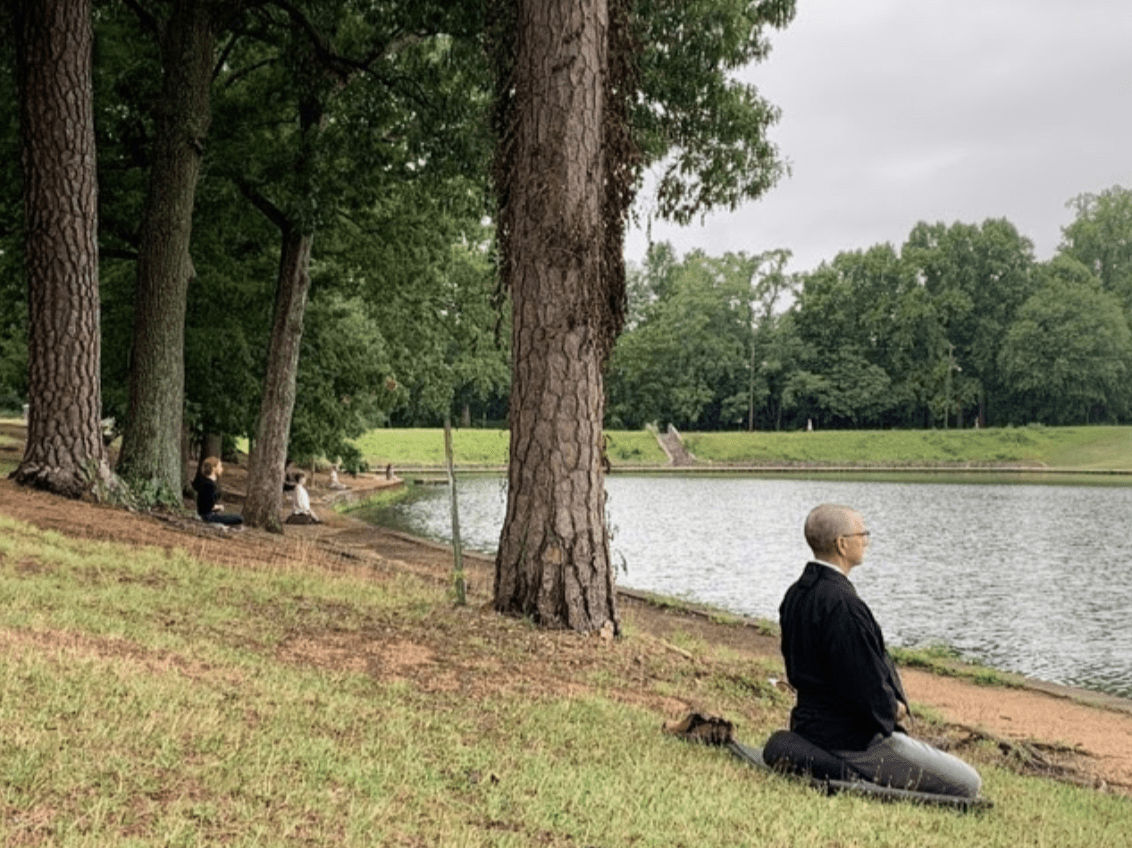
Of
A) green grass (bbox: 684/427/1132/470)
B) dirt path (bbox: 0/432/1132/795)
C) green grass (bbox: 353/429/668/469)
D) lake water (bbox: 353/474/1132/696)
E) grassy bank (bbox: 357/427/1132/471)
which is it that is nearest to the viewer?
dirt path (bbox: 0/432/1132/795)

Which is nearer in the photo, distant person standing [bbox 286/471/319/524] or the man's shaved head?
the man's shaved head

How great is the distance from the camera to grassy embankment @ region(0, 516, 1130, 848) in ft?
12.5

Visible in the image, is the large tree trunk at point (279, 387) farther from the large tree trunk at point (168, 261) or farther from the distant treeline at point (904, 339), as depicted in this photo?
the distant treeline at point (904, 339)

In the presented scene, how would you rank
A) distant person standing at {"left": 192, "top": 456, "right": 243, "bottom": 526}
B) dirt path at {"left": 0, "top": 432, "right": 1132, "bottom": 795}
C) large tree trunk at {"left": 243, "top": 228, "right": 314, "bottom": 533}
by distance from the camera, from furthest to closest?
large tree trunk at {"left": 243, "top": 228, "right": 314, "bottom": 533}
distant person standing at {"left": 192, "top": 456, "right": 243, "bottom": 526}
dirt path at {"left": 0, "top": 432, "right": 1132, "bottom": 795}

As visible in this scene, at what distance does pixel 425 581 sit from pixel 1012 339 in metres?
71.7

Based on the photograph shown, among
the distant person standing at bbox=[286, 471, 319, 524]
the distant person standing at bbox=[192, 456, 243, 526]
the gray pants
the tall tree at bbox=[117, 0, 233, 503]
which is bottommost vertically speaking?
the distant person standing at bbox=[286, 471, 319, 524]

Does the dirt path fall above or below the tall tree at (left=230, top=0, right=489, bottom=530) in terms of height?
below

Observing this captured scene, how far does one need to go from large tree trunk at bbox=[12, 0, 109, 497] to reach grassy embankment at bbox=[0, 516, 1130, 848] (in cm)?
418

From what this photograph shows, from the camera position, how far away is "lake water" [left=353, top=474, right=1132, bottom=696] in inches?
556

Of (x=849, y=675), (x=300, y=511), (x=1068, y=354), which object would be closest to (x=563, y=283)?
(x=849, y=675)

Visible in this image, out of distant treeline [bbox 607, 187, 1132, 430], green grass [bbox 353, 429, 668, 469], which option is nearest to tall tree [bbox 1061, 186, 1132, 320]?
distant treeline [bbox 607, 187, 1132, 430]

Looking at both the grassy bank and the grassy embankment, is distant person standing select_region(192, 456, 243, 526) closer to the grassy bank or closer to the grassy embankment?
the grassy embankment

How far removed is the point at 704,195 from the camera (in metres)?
14.6

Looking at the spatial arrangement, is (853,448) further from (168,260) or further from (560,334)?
(560,334)
